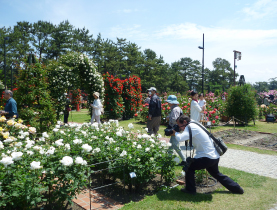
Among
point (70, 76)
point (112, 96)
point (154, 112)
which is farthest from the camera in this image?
point (112, 96)

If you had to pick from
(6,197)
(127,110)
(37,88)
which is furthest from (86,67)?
(6,197)

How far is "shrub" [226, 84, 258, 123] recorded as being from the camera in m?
14.6

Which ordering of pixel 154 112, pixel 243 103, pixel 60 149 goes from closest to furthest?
pixel 60 149 < pixel 154 112 < pixel 243 103

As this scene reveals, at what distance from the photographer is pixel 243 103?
14.7 m

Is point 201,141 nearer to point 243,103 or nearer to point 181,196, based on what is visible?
point 181,196

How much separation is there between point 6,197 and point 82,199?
1543 mm

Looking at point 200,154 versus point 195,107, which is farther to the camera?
point 195,107

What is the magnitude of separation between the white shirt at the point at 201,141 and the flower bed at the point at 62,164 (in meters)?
0.61

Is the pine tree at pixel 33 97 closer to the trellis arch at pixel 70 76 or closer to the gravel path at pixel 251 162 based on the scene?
the trellis arch at pixel 70 76

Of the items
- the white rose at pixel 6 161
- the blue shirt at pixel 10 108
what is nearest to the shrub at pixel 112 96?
the blue shirt at pixel 10 108

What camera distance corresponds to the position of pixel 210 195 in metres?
4.28

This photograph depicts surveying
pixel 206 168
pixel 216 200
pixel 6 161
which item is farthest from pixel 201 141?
pixel 6 161

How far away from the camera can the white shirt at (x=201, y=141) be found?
4109 mm

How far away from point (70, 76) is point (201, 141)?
8.06 metres
